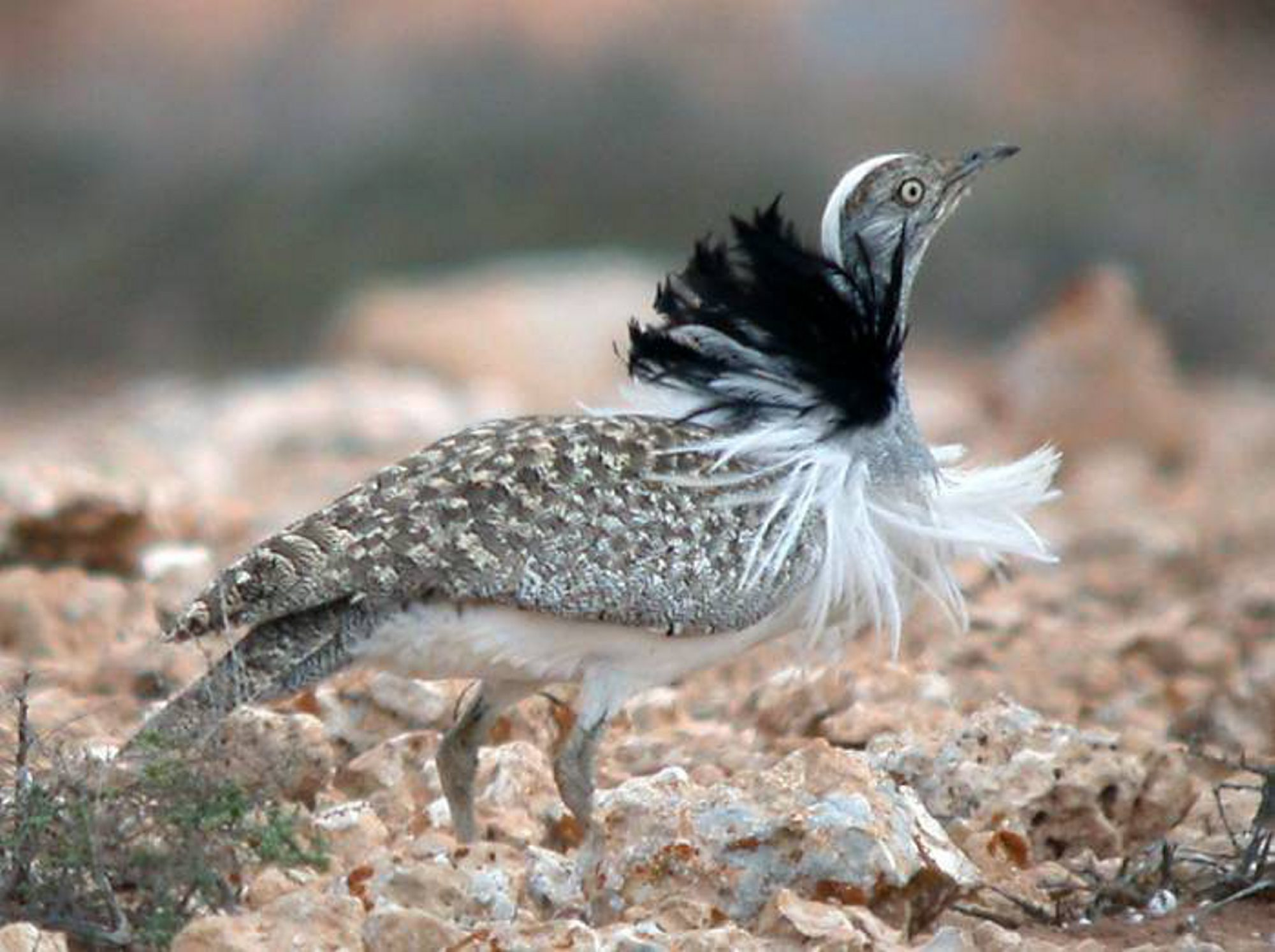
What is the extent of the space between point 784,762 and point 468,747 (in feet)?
3.30

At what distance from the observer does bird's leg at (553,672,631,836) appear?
684cm

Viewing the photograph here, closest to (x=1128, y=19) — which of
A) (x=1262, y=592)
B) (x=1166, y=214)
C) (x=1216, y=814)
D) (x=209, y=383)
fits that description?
(x=1166, y=214)

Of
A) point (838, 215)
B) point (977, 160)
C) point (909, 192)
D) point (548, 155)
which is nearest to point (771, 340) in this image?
point (838, 215)

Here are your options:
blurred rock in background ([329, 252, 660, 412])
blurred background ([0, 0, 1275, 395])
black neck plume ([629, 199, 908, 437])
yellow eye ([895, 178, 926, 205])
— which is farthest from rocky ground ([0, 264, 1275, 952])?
blurred background ([0, 0, 1275, 395])

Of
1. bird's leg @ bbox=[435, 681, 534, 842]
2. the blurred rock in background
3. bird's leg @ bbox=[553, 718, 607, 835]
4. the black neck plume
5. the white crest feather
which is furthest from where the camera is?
the blurred rock in background

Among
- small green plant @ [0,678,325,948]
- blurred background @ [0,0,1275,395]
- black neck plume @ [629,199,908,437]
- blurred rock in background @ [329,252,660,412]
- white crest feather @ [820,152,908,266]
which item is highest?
blurred background @ [0,0,1275,395]

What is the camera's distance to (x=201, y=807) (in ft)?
19.4

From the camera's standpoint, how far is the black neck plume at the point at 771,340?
7387 millimetres

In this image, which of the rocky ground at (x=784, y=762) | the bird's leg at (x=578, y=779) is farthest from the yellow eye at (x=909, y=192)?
the bird's leg at (x=578, y=779)

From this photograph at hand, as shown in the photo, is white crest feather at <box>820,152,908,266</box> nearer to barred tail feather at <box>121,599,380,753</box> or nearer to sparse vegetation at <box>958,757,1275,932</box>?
barred tail feather at <box>121,599,380,753</box>

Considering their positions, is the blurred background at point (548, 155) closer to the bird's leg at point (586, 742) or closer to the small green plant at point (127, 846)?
the bird's leg at point (586, 742)

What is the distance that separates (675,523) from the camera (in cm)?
697

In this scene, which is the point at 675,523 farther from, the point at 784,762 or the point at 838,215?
the point at 838,215

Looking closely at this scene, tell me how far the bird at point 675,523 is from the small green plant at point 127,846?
Answer: 0.22 metres
